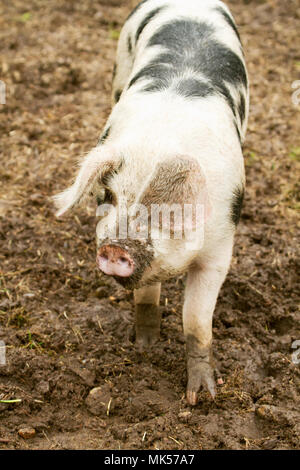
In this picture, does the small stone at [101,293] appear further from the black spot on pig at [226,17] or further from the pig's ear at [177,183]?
the black spot on pig at [226,17]

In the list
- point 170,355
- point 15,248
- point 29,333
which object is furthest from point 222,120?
point 15,248

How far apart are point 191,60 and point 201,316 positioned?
121cm

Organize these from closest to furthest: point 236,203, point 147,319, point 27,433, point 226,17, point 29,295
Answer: point 236,203 < point 27,433 < point 147,319 < point 226,17 < point 29,295

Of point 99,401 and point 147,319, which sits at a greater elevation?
point 147,319

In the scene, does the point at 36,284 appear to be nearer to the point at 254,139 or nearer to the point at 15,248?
the point at 15,248

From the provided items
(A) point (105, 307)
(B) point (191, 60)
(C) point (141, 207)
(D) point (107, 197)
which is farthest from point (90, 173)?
(A) point (105, 307)

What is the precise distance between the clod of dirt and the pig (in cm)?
39

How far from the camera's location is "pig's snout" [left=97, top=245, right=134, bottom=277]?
2373 millimetres

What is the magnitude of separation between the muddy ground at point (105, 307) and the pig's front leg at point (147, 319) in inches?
2.8

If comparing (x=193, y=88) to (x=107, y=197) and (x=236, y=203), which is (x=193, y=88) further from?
(x=107, y=197)

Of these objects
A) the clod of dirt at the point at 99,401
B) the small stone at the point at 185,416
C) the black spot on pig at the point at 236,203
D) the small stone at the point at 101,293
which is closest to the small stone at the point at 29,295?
the small stone at the point at 101,293

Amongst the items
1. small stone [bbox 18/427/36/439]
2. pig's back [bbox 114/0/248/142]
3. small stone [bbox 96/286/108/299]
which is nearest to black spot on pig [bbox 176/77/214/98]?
pig's back [bbox 114/0/248/142]

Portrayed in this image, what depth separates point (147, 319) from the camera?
3406 millimetres

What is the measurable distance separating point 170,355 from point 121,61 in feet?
6.07
